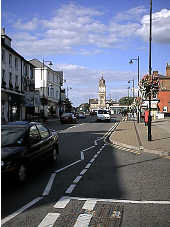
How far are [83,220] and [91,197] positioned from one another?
121 cm

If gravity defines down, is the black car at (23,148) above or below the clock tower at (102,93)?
below

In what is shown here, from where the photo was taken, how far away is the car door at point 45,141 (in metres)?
8.28

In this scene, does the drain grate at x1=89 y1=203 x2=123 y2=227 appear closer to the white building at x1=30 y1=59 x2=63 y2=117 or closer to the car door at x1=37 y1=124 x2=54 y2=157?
the car door at x1=37 y1=124 x2=54 y2=157

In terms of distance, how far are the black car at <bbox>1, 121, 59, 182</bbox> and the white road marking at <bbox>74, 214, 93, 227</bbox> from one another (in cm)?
207

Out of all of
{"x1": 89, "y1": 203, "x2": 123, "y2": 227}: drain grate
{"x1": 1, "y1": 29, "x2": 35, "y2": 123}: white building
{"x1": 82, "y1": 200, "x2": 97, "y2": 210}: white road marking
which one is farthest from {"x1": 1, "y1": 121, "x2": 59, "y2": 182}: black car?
{"x1": 1, "y1": 29, "x2": 35, "y2": 123}: white building

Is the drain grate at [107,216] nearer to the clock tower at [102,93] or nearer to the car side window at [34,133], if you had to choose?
the car side window at [34,133]

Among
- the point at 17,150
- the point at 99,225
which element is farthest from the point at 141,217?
the point at 17,150

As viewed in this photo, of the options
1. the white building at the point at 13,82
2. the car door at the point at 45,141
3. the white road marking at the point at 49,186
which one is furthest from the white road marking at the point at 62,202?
the white building at the point at 13,82

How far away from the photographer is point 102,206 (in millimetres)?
5141

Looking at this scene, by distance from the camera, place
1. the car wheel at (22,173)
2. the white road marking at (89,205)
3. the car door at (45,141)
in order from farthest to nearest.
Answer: the car door at (45,141), the car wheel at (22,173), the white road marking at (89,205)

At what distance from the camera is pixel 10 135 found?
24.1ft

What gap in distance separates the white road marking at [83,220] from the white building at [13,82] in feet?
99.9

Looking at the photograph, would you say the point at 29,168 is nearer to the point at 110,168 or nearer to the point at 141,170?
the point at 110,168

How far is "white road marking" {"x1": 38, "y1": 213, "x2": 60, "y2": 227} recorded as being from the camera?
4.29 metres
